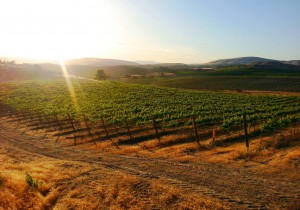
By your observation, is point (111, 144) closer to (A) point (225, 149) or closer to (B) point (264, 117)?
(A) point (225, 149)

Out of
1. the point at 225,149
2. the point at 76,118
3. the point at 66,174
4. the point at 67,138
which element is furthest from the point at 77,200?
the point at 76,118

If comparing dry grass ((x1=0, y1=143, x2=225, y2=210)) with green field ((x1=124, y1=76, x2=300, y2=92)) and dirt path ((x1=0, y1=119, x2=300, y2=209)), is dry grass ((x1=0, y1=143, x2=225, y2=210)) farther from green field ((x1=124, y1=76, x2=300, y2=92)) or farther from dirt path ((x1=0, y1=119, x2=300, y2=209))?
green field ((x1=124, y1=76, x2=300, y2=92))

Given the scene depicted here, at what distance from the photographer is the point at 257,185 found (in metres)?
13.7

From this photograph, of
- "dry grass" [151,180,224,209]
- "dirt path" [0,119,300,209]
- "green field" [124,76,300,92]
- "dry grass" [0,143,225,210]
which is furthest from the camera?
"green field" [124,76,300,92]

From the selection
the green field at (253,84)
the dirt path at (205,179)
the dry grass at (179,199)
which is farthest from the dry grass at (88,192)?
the green field at (253,84)

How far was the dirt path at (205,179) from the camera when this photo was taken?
484 inches

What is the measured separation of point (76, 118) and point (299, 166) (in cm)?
3095

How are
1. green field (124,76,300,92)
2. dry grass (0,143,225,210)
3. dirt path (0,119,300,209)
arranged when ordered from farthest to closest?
green field (124,76,300,92)
dry grass (0,143,225,210)
dirt path (0,119,300,209)

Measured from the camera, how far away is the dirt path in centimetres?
1229

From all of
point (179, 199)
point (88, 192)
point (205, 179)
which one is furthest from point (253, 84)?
point (88, 192)

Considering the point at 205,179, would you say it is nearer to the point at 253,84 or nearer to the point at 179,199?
the point at 179,199

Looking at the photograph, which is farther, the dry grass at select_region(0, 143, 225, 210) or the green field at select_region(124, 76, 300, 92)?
the green field at select_region(124, 76, 300, 92)

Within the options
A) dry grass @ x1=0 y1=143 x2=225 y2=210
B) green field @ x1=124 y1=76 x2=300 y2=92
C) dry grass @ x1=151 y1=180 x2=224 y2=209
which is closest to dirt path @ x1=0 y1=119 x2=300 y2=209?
dry grass @ x1=0 y1=143 x2=225 y2=210

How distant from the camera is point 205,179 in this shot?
15.1 metres
